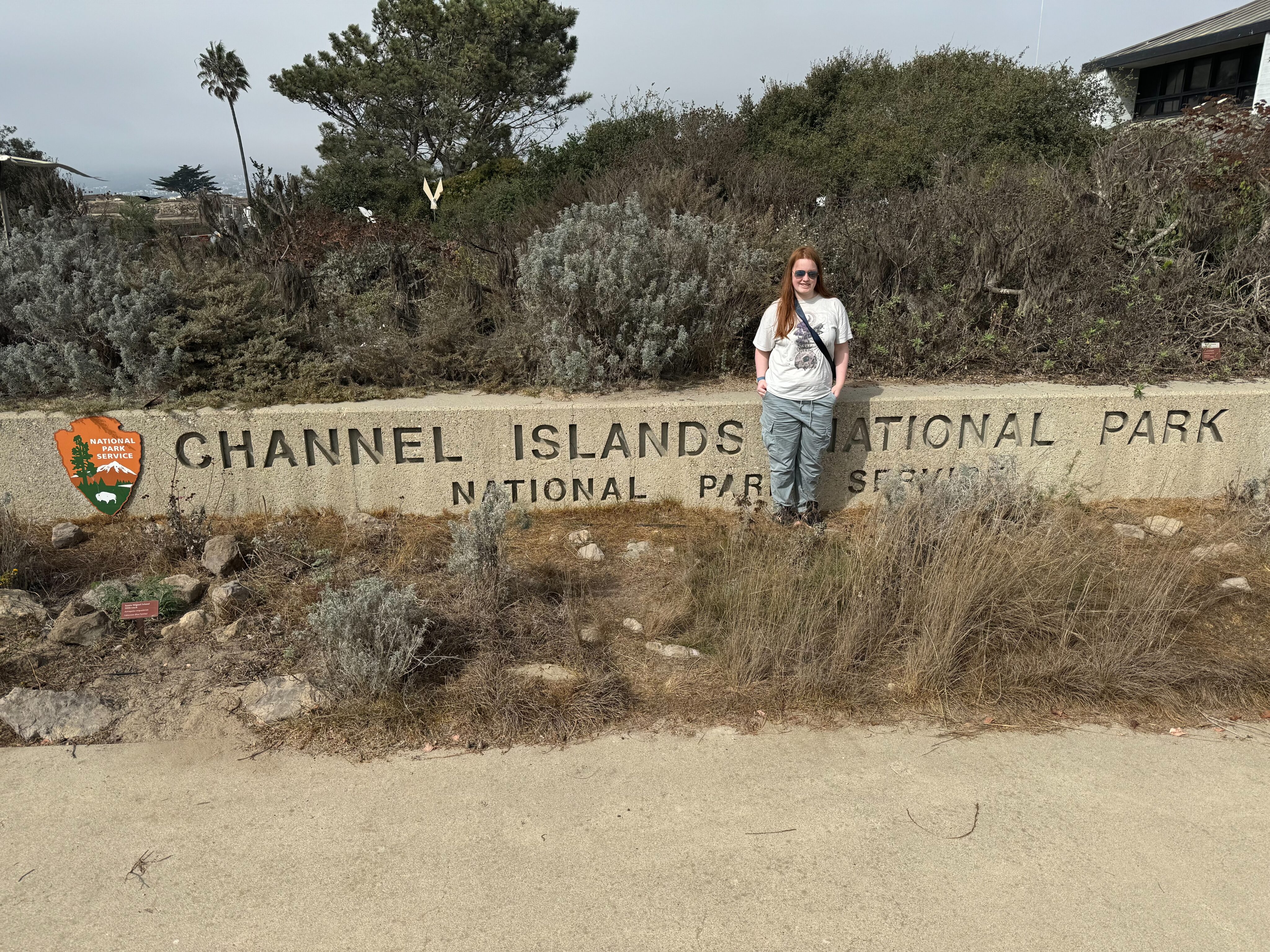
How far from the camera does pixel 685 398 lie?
5391 mm

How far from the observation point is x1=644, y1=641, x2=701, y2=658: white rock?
12.2ft

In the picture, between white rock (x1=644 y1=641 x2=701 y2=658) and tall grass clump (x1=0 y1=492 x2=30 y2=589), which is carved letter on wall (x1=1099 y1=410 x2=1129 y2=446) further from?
tall grass clump (x1=0 y1=492 x2=30 y2=589)

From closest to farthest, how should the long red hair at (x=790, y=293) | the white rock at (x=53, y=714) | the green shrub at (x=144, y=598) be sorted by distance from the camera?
1. the white rock at (x=53, y=714)
2. the green shrub at (x=144, y=598)
3. the long red hair at (x=790, y=293)

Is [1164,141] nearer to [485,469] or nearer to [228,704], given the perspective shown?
[485,469]

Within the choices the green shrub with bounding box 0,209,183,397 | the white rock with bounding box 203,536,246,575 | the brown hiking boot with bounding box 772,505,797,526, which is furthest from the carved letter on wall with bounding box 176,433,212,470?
the brown hiking boot with bounding box 772,505,797,526

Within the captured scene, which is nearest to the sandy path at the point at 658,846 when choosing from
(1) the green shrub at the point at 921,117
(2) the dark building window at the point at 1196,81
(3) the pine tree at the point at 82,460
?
(3) the pine tree at the point at 82,460

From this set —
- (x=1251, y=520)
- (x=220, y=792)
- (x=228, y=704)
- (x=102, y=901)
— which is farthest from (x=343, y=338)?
(x=1251, y=520)

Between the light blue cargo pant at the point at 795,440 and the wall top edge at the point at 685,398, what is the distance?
417 mm

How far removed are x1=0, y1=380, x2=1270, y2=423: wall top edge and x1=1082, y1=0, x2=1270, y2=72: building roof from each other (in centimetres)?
1744

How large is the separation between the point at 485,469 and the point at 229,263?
262 cm

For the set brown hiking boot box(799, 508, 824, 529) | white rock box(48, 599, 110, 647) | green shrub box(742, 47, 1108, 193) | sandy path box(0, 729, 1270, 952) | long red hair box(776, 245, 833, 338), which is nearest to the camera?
sandy path box(0, 729, 1270, 952)

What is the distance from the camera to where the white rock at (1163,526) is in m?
5.11

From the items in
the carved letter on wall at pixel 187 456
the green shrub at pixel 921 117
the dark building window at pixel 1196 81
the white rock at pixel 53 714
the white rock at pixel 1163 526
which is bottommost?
the white rock at pixel 53 714

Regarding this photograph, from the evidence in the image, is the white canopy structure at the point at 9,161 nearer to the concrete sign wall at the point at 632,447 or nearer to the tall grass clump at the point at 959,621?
the concrete sign wall at the point at 632,447
